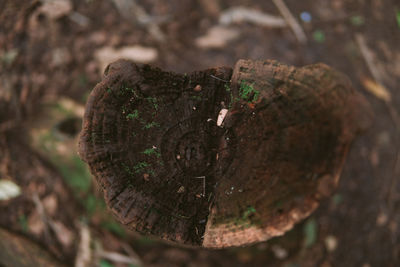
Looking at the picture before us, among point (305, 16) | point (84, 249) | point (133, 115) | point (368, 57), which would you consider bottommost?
point (84, 249)

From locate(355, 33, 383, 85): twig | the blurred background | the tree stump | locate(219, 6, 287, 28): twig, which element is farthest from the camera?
locate(355, 33, 383, 85): twig

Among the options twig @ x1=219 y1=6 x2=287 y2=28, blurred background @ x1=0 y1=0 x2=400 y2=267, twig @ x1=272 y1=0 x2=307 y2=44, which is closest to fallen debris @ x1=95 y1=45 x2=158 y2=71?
blurred background @ x1=0 y1=0 x2=400 y2=267

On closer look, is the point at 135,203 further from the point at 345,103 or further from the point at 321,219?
the point at 321,219

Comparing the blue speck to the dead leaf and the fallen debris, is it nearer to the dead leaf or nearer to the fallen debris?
the dead leaf

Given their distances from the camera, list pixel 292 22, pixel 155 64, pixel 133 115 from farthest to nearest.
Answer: pixel 292 22 → pixel 155 64 → pixel 133 115

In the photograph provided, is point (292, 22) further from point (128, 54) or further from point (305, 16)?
point (128, 54)

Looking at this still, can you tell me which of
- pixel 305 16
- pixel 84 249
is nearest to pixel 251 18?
pixel 305 16

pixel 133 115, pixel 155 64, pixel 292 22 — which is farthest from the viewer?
pixel 292 22

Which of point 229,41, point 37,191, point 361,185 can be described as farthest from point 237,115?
point 37,191

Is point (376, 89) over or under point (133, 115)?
under
